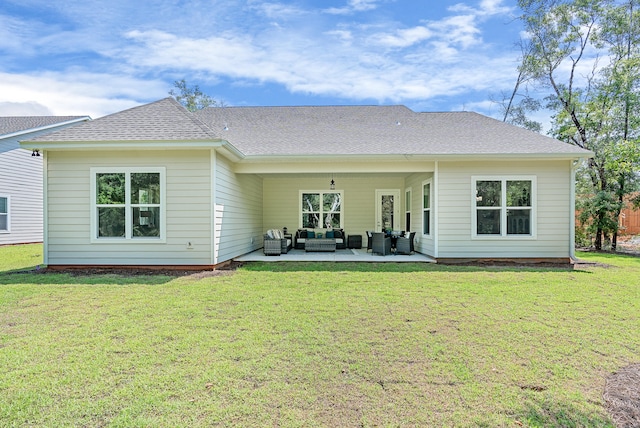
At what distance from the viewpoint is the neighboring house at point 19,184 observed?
595 inches

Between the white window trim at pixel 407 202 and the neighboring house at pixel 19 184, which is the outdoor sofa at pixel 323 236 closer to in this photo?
the white window trim at pixel 407 202

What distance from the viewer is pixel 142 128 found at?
337 inches

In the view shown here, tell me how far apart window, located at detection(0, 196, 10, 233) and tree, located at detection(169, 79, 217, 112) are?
16.0 meters

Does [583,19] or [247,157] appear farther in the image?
[583,19]

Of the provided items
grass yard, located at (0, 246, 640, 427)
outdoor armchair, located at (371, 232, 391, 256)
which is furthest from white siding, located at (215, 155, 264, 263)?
outdoor armchair, located at (371, 232, 391, 256)

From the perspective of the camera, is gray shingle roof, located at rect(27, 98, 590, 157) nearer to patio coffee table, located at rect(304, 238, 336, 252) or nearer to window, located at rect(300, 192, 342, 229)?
window, located at rect(300, 192, 342, 229)

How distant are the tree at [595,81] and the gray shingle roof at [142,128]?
45.3 ft

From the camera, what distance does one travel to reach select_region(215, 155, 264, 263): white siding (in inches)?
350

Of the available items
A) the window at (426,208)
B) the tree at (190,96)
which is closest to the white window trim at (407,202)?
the window at (426,208)

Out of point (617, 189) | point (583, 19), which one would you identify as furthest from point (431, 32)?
point (617, 189)

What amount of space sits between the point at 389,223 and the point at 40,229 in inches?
610

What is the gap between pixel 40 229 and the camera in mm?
17141

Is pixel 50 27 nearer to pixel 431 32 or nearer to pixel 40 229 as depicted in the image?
pixel 40 229

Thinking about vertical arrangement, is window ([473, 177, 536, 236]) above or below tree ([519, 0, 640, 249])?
below
